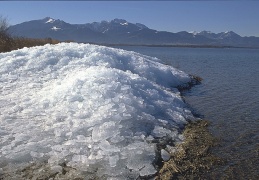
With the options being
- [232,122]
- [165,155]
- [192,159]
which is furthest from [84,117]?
[232,122]

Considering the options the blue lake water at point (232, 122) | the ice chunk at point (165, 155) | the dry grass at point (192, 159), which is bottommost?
the blue lake water at point (232, 122)

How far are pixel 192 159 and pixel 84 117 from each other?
4.06m

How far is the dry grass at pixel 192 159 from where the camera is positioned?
335 inches

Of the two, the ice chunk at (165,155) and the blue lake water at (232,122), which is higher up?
the ice chunk at (165,155)

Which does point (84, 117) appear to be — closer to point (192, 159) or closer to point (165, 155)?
point (165, 155)

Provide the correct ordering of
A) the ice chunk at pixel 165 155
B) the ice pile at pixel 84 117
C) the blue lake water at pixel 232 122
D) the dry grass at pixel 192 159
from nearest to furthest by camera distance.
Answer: the dry grass at pixel 192 159
the ice pile at pixel 84 117
the blue lake water at pixel 232 122
the ice chunk at pixel 165 155

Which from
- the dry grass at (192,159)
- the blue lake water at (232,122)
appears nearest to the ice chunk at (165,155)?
the dry grass at (192,159)

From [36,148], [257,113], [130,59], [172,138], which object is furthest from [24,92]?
[257,113]

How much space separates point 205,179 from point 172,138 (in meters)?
2.72

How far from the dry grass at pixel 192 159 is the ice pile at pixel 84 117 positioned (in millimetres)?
427

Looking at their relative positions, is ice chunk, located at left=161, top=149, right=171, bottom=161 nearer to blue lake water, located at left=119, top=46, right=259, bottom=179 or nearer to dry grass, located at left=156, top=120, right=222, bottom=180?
dry grass, located at left=156, top=120, right=222, bottom=180

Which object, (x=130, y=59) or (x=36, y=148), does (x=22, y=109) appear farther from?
(x=130, y=59)

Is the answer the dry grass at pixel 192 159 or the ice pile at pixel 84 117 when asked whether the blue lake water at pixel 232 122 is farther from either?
the ice pile at pixel 84 117

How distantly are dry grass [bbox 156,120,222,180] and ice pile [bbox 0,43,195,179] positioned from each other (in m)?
0.43
